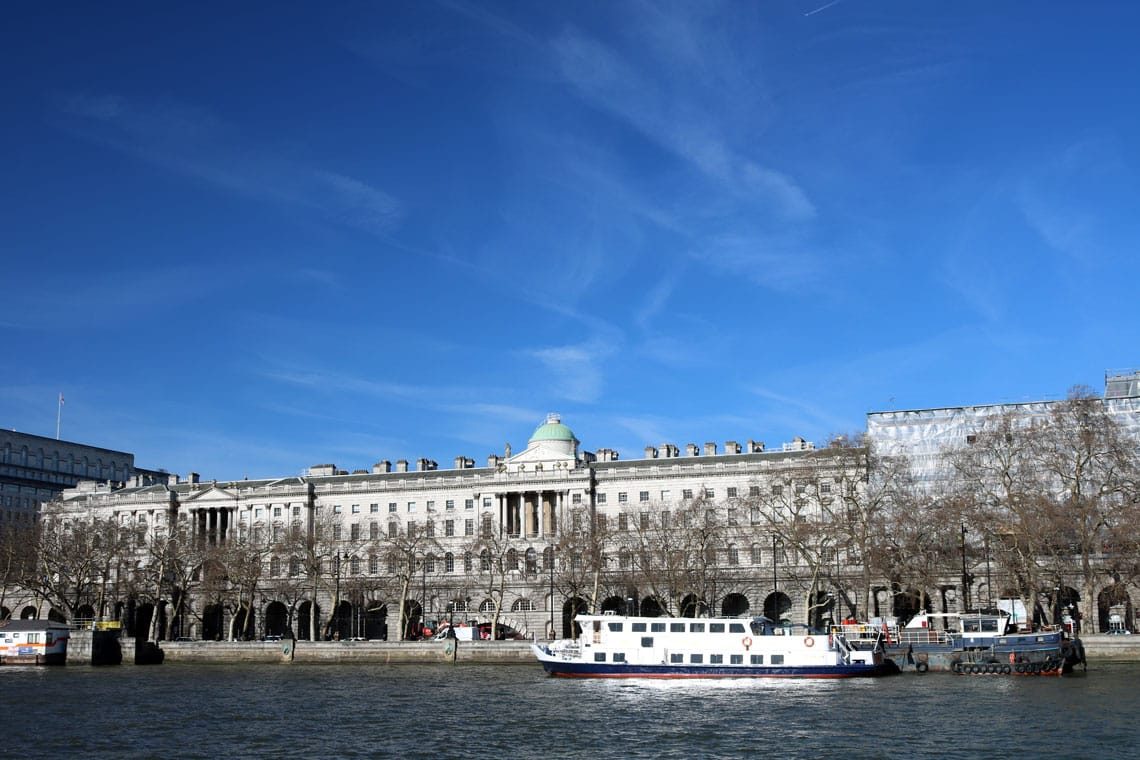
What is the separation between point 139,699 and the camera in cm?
7125

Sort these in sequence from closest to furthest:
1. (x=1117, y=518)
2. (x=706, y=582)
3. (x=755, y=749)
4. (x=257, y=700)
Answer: (x=755, y=749)
(x=257, y=700)
(x=1117, y=518)
(x=706, y=582)

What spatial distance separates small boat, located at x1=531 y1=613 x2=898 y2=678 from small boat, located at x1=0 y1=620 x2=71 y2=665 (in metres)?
50.5

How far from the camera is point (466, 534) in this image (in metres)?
141

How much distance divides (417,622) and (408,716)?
76161mm

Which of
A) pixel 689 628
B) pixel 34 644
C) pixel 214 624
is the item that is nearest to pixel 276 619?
A: pixel 214 624

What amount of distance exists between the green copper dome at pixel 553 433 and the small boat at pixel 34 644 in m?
53.8

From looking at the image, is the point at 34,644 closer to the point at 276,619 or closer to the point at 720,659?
the point at 276,619

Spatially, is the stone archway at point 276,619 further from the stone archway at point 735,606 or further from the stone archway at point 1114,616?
the stone archway at point 1114,616

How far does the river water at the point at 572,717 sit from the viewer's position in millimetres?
48875

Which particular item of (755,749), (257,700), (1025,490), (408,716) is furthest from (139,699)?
(1025,490)

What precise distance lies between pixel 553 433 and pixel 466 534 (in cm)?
1485

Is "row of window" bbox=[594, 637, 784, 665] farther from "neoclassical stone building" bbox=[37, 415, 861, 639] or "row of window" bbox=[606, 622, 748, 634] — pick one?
"neoclassical stone building" bbox=[37, 415, 861, 639]

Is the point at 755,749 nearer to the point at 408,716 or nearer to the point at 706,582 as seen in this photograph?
the point at 408,716

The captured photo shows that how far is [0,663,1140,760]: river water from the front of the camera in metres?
48.9
